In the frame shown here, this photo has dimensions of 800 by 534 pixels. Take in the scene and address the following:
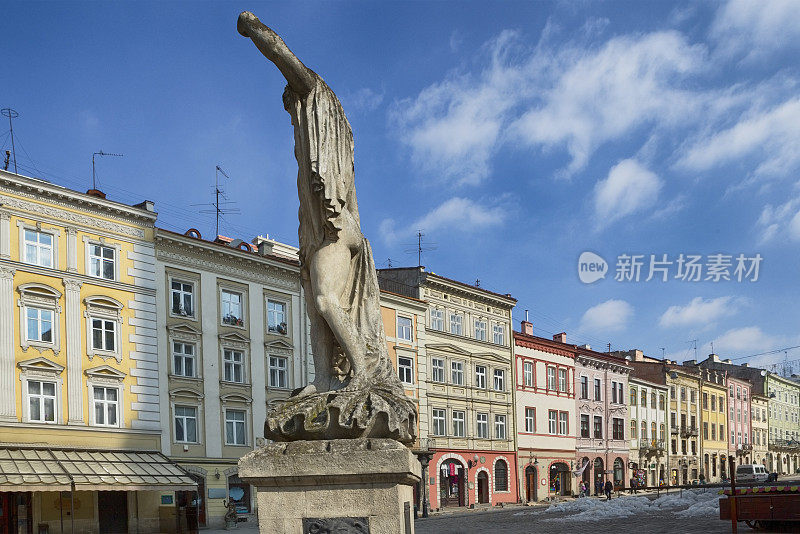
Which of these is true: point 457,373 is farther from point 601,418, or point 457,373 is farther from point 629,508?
point 601,418

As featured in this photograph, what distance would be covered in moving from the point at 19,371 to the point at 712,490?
134 ft

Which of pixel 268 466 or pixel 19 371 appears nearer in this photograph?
pixel 268 466

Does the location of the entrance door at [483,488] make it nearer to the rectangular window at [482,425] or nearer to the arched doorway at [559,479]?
the rectangular window at [482,425]

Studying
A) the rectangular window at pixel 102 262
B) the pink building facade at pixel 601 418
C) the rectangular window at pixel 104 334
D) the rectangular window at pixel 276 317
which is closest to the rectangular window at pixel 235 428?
the rectangular window at pixel 276 317

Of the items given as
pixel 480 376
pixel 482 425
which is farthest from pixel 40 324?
pixel 482 425

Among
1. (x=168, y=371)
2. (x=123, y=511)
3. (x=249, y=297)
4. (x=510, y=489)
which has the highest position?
(x=249, y=297)

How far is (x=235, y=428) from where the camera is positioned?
41250 mm

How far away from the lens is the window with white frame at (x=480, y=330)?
59.4 metres

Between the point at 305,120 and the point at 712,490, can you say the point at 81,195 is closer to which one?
the point at 305,120

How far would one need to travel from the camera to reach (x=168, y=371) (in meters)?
38.8

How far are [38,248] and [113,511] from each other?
1052 centimetres

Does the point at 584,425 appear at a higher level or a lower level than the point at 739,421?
higher

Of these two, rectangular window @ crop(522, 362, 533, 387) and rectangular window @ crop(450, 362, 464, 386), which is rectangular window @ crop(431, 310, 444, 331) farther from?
rectangular window @ crop(522, 362, 533, 387)

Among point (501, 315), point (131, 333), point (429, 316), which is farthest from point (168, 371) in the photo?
point (501, 315)
